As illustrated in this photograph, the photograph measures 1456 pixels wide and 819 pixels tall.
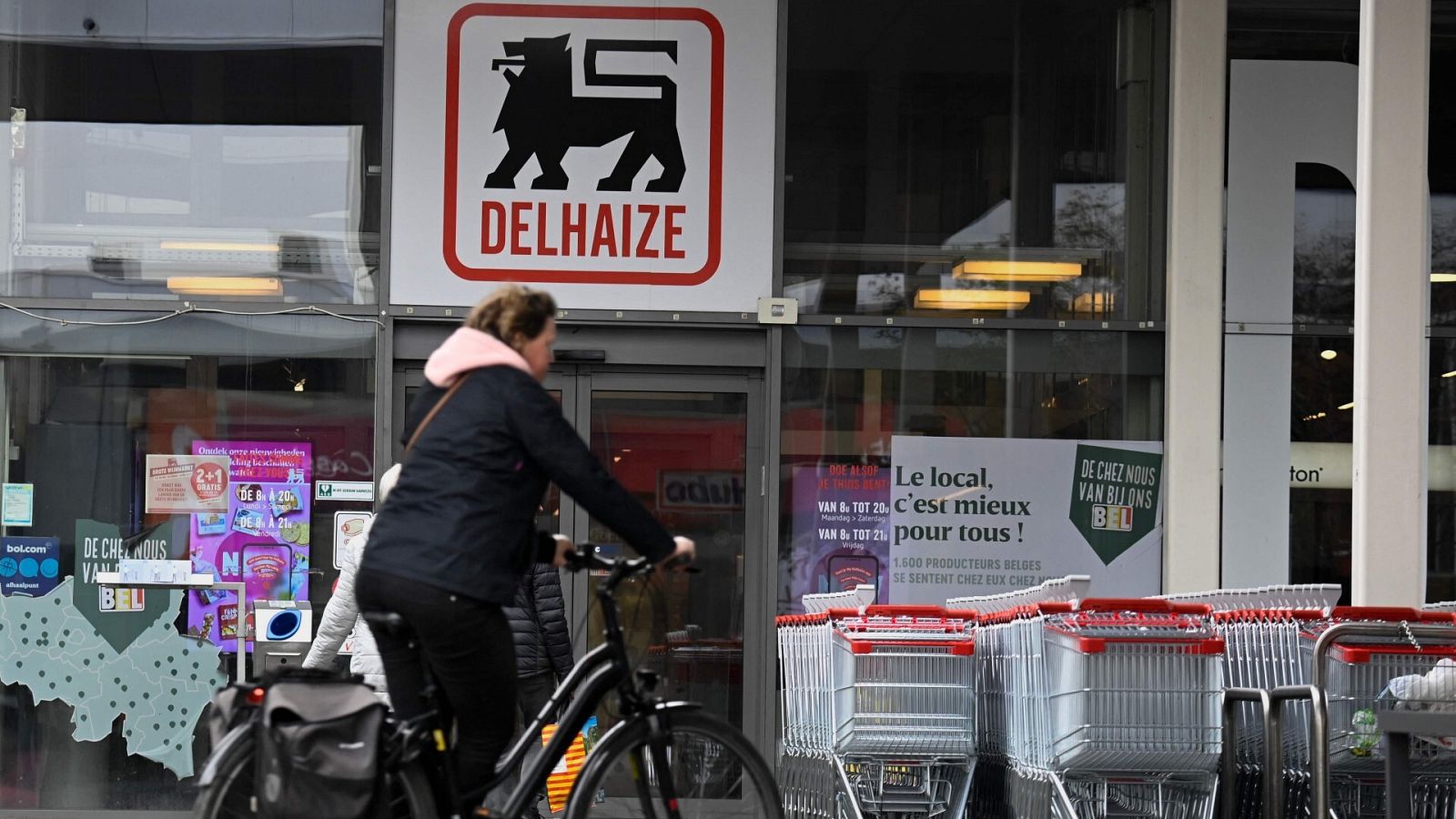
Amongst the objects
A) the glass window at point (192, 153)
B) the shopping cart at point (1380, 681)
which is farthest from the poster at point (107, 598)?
the shopping cart at point (1380, 681)

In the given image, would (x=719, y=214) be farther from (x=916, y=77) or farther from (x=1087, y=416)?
(x=1087, y=416)

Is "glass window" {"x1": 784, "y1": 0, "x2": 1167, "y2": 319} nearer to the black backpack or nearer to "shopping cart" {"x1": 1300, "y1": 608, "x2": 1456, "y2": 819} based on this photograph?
"shopping cart" {"x1": 1300, "y1": 608, "x2": 1456, "y2": 819}

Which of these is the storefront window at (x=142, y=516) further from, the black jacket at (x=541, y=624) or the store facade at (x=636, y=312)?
the black jacket at (x=541, y=624)

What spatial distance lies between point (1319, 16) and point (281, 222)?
20.3ft

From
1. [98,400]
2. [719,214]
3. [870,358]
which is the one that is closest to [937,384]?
[870,358]

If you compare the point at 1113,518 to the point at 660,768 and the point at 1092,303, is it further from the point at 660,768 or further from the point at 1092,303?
the point at 660,768

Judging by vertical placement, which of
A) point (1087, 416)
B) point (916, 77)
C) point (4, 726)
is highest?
point (916, 77)

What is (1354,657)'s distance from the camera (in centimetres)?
607

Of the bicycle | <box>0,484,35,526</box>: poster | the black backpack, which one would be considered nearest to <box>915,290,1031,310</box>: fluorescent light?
the bicycle

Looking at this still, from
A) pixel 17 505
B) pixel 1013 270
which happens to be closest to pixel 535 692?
pixel 17 505

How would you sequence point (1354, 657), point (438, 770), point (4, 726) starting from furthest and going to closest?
point (4, 726) → point (1354, 657) → point (438, 770)

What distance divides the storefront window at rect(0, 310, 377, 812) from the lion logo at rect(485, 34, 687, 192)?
1373mm

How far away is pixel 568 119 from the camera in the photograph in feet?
30.9

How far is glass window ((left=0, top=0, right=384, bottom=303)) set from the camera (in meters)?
9.30
